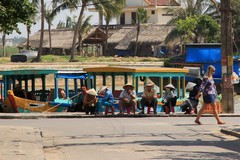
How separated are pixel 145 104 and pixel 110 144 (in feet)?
35.4

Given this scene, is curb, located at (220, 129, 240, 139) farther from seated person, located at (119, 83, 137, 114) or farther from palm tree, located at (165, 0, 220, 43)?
palm tree, located at (165, 0, 220, 43)

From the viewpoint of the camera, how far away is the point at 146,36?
303 feet

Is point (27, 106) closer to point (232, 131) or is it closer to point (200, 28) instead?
point (232, 131)

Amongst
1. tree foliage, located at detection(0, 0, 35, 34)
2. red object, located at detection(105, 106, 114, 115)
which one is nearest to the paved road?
red object, located at detection(105, 106, 114, 115)

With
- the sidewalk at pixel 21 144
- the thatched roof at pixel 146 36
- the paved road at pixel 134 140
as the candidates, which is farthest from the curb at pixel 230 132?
the thatched roof at pixel 146 36

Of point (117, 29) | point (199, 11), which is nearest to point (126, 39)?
point (117, 29)

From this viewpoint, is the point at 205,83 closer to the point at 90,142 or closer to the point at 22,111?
the point at 90,142

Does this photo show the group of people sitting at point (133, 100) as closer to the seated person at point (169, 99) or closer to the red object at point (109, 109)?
the seated person at point (169, 99)

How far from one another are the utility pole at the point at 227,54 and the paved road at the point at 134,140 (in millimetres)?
3057

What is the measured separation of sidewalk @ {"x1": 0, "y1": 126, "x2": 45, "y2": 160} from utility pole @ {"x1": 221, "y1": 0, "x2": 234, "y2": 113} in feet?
30.0

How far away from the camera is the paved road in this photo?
14930 millimetres

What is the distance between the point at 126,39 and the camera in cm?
9406

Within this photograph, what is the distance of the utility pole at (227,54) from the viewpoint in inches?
1064

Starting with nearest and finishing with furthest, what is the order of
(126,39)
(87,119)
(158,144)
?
(158,144)
(87,119)
(126,39)
